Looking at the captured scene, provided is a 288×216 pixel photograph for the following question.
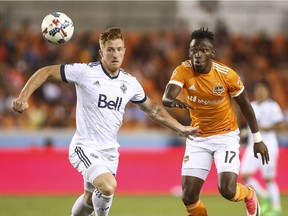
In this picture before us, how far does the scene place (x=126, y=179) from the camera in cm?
1482

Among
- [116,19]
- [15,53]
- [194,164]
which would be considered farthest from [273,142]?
[116,19]

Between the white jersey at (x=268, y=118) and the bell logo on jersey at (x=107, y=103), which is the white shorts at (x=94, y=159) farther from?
the white jersey at (x=268, y=118)

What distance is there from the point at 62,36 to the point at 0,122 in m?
9.25

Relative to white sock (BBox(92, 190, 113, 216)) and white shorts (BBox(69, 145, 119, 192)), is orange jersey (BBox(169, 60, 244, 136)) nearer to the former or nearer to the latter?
white shorts (BBox(69, 145, 119, 192))

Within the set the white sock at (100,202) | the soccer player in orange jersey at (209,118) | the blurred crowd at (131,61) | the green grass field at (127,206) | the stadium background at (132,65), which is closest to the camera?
the white sock at (100,202)

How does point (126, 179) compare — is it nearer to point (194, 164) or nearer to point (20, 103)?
point (194, 164)

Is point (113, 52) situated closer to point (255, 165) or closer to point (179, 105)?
point (179, 105)

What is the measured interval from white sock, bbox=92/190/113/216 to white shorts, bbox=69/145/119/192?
0.17 m

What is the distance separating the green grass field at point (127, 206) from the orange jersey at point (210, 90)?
9.32ft

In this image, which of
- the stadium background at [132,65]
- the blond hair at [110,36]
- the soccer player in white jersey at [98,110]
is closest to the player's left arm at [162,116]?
the soccer player in white jersey at [98,110]

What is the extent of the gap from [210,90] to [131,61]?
1171 centimetres

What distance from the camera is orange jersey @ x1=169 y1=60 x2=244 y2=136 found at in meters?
8.72

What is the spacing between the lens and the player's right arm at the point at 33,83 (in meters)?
7.28

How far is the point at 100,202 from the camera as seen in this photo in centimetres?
799
